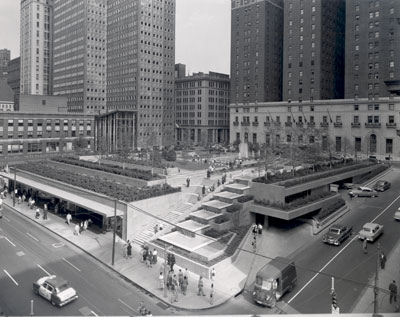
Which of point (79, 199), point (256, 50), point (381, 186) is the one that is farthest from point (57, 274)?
point (256, 50)

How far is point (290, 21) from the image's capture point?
271 ft

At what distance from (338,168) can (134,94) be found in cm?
7763

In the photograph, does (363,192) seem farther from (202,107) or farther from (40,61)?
(40,61)

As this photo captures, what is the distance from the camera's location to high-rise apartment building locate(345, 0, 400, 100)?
67.6 m

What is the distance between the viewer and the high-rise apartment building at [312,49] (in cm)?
7800

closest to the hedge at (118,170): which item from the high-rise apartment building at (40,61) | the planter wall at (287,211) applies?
the planter wall at (287,211)

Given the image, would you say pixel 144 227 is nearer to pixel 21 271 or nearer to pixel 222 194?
pixel 222 194

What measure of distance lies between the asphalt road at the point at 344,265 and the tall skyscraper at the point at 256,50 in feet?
198

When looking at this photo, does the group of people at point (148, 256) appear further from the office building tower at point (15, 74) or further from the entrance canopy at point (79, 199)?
the office building tower at point (15, 74)

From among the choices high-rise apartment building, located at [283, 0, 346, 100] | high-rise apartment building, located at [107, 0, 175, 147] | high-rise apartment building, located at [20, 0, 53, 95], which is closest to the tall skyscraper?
high-rise apartment building, located at [283, 0, 346, 100]

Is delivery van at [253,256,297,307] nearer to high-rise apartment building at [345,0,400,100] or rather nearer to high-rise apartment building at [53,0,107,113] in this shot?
high-rise apartment building at [345,0,400,100]

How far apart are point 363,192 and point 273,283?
68.4 feet

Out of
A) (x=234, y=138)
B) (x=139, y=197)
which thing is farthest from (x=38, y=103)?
(x=139, y=197)

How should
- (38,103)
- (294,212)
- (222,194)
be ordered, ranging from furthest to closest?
(38,103)
(222,194)
(294,212)
